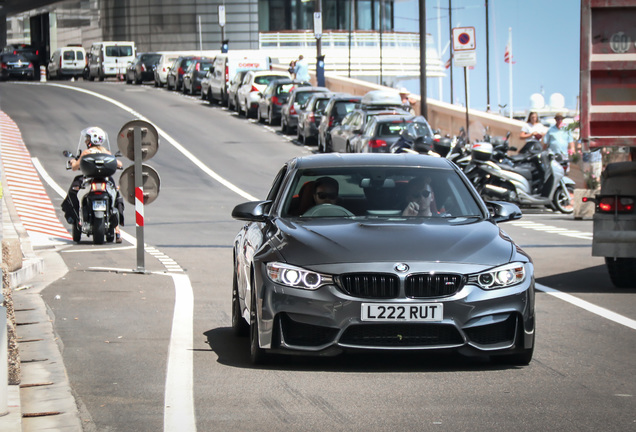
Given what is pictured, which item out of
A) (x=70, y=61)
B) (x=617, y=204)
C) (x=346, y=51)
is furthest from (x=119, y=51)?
(x=617, y=204)

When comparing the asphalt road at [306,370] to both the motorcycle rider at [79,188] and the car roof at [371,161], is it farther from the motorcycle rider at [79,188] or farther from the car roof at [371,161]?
the car roof at [371,161]

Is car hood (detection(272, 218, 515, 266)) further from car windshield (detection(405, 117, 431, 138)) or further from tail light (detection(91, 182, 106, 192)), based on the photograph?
car windshield (detection(405, 117, 431, 138))

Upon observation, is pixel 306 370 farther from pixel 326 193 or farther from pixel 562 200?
pixel 562 200

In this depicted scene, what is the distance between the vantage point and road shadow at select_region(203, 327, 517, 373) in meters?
8.12

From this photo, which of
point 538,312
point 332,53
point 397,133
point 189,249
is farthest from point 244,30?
point 538,312

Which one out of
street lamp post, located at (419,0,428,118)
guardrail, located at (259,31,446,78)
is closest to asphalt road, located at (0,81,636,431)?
street lamp post, located at (419,0,428,118)

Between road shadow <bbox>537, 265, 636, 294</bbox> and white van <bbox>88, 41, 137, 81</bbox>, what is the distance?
202 feet

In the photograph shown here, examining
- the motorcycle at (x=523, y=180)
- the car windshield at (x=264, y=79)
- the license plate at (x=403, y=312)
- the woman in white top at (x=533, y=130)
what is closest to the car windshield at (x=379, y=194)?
the license plate at (x=403, y=312)

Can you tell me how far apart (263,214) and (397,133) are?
69.6 feet

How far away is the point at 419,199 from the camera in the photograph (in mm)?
8969

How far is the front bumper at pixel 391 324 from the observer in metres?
7.75

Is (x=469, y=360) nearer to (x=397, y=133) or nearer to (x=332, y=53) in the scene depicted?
(x=397, y=133)

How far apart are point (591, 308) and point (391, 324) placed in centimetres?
398

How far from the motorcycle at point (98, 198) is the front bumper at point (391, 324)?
10.3 meters
